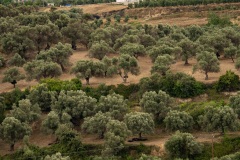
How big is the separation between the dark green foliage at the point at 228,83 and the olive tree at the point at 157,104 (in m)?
8.86

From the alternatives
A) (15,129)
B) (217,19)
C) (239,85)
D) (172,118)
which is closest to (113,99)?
(172,118)

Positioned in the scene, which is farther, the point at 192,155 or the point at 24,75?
the point at 24,75

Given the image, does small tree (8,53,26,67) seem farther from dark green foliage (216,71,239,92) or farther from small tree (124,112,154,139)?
dark green foliage (216,71,239,92)

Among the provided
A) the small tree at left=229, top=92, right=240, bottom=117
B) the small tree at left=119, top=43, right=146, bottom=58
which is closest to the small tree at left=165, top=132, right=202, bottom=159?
the small tree at left=229, top=92, right=240, bottom=117

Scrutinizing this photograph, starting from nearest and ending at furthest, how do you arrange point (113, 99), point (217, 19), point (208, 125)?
point (208, 125) → point (113, 99) → point (217, 19)

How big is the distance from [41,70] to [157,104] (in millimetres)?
17165

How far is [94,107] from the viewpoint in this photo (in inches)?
1636

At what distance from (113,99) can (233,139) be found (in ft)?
40.4

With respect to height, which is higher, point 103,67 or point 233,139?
point 103,67

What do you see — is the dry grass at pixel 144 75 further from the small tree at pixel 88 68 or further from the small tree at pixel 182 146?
the small tree at pixel 182 146

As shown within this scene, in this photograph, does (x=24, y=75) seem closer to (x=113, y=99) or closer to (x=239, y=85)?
(x=113, y=99)

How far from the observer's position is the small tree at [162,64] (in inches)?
2032

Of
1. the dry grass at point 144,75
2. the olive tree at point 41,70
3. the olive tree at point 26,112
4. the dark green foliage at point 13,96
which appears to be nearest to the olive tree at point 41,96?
the olive tree at point 26,112

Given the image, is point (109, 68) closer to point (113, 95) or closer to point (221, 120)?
point (113, 95)
